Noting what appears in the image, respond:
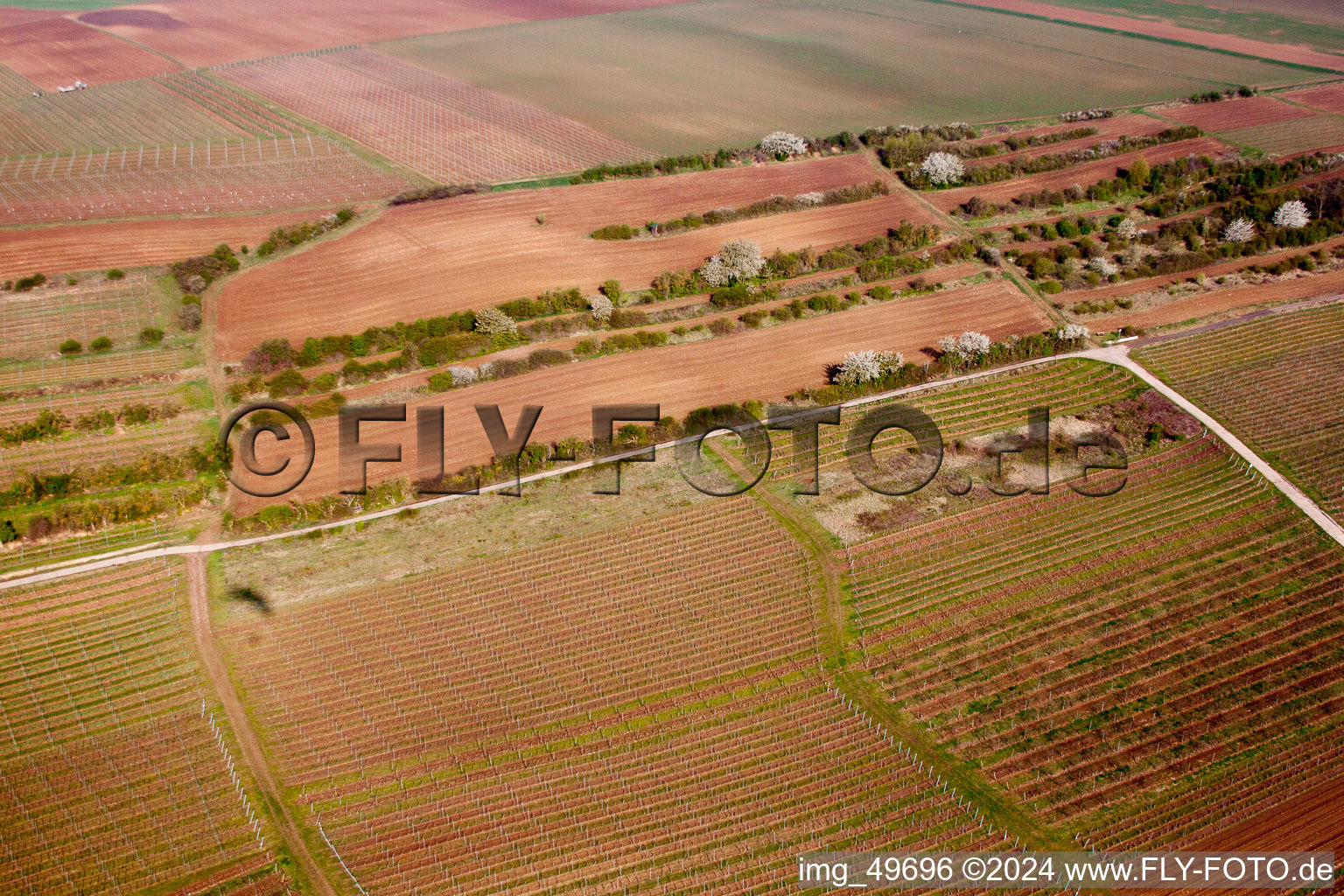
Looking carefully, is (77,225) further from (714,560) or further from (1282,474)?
(1282,474)

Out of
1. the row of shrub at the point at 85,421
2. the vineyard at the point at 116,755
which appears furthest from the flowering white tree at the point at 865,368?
the row of shrub at the point at 85,421

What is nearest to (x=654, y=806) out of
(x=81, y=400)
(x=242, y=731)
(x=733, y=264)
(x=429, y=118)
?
(x=242, y=731)

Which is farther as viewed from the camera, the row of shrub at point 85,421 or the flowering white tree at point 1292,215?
the flowering white tree at point 1292,215

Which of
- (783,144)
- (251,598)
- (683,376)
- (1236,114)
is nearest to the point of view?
(251,598)

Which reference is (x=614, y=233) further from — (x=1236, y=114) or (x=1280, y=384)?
(x=1236, y=114)

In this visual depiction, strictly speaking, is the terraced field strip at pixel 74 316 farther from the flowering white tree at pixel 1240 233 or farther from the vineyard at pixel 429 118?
the flowering white tree at pixel 1240 233

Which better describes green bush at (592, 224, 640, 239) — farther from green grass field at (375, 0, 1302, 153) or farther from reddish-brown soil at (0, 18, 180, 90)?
reddish-brown soil at (0, 18, 180, 90)
